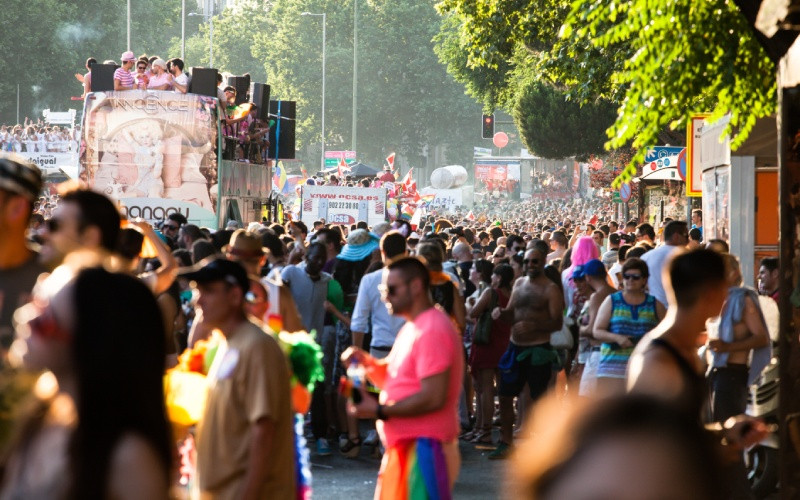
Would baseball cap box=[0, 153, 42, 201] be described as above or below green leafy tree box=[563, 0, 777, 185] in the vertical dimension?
below

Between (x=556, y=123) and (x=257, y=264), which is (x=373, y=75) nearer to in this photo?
(x=556, y=123)

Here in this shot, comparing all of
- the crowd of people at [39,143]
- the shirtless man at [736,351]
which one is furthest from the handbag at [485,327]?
the crowd of people at [39,143]

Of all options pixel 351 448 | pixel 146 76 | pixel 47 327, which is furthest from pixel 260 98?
pixel 47 327

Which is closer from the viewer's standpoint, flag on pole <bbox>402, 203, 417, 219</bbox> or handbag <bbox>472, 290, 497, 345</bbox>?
handbag <bbox>472, 290, 497, 345</bbox>

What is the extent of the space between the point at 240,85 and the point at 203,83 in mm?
4764

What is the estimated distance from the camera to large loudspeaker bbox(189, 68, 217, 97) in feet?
72.0

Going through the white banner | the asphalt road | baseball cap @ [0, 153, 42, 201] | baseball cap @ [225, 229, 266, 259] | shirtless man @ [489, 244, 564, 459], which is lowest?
the asphalt road

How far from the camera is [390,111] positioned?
9344 centimetres

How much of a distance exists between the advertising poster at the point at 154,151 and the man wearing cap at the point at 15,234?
17680mm

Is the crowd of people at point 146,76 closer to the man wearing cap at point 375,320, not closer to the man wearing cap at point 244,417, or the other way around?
the man wearing cap at point 375,320

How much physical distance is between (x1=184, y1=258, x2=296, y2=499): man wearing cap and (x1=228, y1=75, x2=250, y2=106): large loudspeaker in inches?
873

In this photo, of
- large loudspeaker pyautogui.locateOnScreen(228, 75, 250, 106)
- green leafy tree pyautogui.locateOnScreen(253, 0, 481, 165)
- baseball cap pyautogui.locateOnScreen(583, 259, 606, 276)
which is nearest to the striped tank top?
baseball cap pyautogui.locateOnScreen(583, 259, 606, 276)

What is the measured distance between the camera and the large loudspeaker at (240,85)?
1046 inches

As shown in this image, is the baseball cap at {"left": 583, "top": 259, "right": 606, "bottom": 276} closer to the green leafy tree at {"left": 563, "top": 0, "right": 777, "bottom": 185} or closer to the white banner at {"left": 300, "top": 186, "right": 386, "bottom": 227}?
the green leafy tree at {"left": 563, "top": 0, "right": 777, "bottom": 185}
